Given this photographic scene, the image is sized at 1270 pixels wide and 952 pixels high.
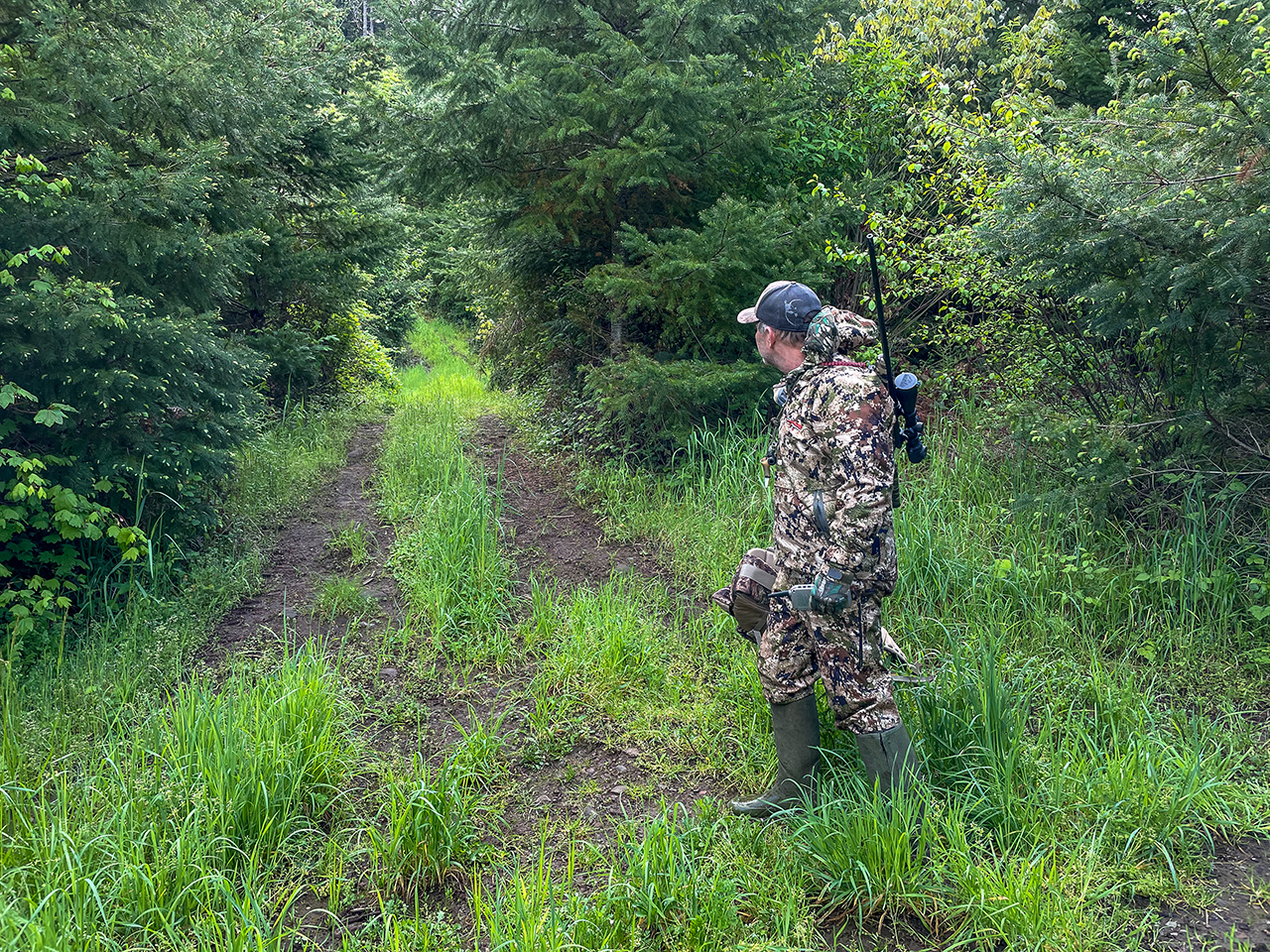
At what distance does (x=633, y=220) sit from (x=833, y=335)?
488 cm

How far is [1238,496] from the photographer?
4594 millimetres

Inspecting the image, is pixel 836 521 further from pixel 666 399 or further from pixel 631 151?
pixel 631 151

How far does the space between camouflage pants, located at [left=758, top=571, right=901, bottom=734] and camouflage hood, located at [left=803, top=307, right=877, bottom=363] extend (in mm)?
920

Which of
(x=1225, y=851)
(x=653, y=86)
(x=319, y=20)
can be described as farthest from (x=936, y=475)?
(x=319, y=20)

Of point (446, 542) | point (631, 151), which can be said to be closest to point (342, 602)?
point (446, 542)

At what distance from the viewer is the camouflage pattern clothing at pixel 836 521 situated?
305 centimetres

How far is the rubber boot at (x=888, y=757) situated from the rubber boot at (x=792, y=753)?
261 mm

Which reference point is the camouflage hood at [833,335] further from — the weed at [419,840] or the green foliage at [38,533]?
the green foliage at [38,533]

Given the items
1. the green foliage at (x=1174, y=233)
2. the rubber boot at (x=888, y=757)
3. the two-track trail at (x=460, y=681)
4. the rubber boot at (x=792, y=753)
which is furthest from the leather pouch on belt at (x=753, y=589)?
the green foliage at (x=1174, y=233)

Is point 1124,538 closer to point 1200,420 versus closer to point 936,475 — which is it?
point 1200,420

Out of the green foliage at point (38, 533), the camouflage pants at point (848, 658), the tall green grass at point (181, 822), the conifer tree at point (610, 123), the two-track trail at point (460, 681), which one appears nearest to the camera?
the tall green grass at point (181, 822)

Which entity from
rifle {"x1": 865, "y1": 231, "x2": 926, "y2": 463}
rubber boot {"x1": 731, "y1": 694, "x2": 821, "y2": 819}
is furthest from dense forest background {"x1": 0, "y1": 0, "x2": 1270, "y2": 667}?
rubber boot {"x1": 731, "y1": 694, "x2": 821, "y2": 819}

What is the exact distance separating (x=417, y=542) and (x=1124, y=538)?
475 cm

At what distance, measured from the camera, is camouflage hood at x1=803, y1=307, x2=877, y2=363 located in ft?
10.5
